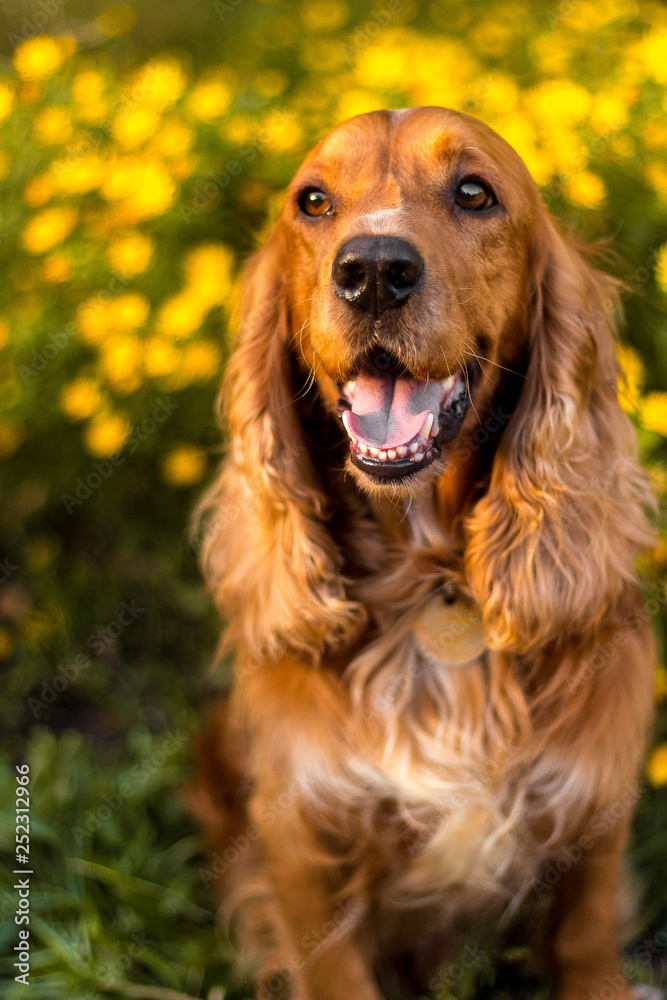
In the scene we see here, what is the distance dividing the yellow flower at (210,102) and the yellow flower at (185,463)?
1160 mm

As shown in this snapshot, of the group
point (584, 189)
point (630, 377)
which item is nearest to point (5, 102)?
point (584, 189)

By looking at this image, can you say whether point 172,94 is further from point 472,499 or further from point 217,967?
point 217,967

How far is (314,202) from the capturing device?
201 cm

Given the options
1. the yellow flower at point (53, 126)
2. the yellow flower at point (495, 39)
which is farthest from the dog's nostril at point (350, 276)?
the yellow flower at point (495, 39)

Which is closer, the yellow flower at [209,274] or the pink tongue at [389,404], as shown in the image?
the pink tongue at [389,404]

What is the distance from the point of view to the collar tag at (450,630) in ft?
7.07

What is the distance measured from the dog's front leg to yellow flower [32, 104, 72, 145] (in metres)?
2.38

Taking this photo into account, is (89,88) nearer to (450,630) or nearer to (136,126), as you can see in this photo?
(136,126)

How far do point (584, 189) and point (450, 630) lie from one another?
146cm

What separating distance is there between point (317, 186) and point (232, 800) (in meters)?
1.89

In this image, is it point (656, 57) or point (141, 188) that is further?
point (141, 188)

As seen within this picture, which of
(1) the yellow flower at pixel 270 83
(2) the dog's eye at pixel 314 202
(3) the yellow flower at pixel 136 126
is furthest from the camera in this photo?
(1) the yellow flower at pixel 270 83
